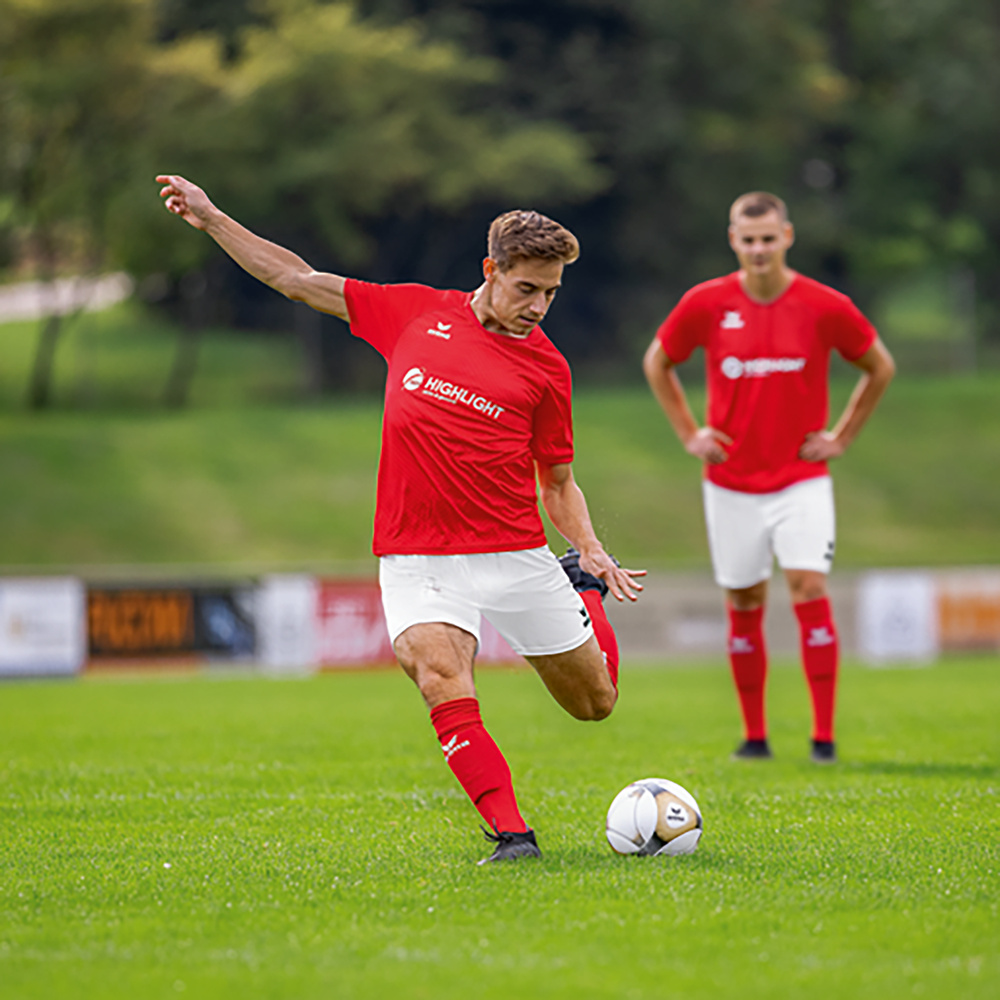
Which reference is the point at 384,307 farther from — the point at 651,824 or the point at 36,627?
the point at 36,627

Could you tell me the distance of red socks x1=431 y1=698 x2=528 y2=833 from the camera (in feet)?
17.0

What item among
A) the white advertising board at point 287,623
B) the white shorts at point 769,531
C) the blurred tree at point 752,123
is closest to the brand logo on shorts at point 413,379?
the white shorts at point 769,531

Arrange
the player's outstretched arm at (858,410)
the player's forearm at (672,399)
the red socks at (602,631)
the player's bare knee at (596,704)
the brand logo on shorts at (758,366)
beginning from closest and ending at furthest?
the player's bare knee at (596,704), the red socks at (602,631), the player's outstretched arm at (858,410), the brand logo on shorts at (758,366), the player's forearm at (672,399)

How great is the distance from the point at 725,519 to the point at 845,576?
9831mm

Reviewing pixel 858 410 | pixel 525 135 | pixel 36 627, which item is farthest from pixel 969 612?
pixel 525 135

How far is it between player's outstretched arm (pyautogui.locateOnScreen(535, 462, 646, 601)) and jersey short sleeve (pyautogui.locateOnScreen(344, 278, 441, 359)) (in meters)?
0.74

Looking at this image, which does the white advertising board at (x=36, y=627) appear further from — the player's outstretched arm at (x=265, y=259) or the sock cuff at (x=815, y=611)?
the player's outstretched arm at (x=265, y=259)

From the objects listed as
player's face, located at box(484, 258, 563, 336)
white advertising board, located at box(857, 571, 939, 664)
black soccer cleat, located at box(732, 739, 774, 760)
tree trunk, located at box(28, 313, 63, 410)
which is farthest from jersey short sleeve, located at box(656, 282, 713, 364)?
tree trunk, located at box(28, 313, 63, 410)

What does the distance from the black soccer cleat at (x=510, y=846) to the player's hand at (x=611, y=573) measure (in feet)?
3.06

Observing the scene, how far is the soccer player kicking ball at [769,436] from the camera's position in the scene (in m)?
8.02

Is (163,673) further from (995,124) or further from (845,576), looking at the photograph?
(995,124)

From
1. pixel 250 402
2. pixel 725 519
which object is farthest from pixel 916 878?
pixel 250 402

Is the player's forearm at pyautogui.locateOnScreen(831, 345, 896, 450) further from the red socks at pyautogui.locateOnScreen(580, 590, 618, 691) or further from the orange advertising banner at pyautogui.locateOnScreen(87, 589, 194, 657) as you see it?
the orange advertising banner at pyautogui.locateOnScreen(87, 589, 194, 657)

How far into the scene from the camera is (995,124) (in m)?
39.5
